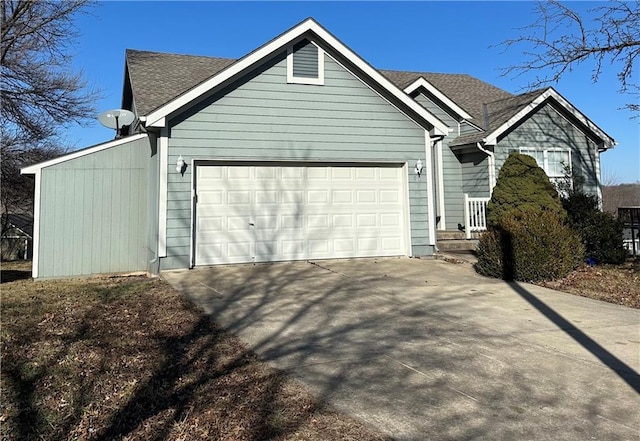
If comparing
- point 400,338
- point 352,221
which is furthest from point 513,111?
point 400,338

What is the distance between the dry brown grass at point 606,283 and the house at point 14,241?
936 inches

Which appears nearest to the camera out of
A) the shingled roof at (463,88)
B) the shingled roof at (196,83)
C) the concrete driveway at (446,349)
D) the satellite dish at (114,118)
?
the concrete driveway at (446,349)

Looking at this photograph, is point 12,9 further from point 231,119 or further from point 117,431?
point 117,431

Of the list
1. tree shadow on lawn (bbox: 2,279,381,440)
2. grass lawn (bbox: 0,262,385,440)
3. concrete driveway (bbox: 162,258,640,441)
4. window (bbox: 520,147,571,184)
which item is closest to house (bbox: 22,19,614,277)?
concrete driveway (bbox: 162,258,640,441)

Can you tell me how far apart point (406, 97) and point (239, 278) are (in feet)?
18.8

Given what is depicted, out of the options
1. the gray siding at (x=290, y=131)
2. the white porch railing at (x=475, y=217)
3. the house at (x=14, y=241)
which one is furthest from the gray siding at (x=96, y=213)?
the house at (x=14, y=241)

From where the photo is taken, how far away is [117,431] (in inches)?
112

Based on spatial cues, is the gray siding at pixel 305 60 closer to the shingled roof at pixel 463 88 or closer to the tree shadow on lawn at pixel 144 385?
the shingled roof at pixel 463 88

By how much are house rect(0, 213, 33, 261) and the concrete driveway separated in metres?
18.7

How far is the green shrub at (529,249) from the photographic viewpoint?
812 cm

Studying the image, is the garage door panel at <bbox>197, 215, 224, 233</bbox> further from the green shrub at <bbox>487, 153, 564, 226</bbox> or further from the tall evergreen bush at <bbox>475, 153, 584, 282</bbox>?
the green shrub at <bbox>487, 153, 564, 226</bbox>

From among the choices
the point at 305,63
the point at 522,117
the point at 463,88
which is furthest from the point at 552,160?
the point at 305,63

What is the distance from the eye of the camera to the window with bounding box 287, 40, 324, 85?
32.2ft

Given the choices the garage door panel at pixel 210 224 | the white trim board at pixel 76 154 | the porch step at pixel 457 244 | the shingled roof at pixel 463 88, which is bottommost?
the porch step at pixel 457 244
